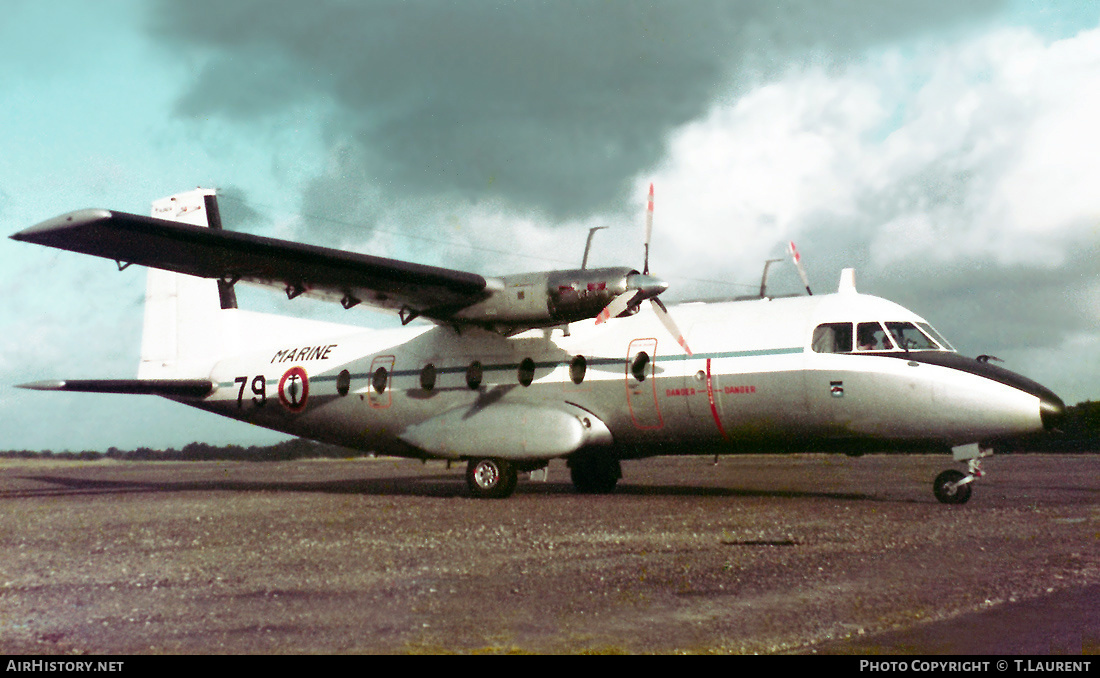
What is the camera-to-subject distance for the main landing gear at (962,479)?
41.7 ft

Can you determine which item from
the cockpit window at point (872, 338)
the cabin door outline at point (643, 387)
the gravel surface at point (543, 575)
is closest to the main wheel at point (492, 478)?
the gravel surface at point (543, 575)

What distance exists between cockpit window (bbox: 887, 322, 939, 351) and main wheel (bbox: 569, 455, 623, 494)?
19.1 ft

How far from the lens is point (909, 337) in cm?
1348

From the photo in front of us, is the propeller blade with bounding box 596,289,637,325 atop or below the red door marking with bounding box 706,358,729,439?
atop

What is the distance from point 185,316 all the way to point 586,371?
10951 millimetres

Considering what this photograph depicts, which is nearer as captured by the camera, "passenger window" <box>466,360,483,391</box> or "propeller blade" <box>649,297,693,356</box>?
"propeller blade" <box>649,297,693,356</box>

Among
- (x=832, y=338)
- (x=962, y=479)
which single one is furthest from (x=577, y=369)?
(x=962, y=479)

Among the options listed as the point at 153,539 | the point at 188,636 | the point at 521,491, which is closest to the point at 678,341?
the point at 521,491

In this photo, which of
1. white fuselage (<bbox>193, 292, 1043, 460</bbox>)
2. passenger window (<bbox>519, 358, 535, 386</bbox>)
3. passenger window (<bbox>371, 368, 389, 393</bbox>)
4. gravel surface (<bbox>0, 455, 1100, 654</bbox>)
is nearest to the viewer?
gravel surface (<bbox>0, 455, 1100, 654</bbox>)

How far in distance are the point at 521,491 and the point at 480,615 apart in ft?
41.0

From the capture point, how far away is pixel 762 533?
9.58 metres

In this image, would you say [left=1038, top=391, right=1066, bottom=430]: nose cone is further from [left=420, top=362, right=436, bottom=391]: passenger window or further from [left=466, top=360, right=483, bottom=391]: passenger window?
[left=420, top=362, right=436, bottom=391]: passenger window

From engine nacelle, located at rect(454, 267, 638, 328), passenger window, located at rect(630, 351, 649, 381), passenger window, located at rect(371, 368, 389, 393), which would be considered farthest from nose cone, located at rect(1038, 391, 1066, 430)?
passenger window, located at rect(371, 368, 389, 393)

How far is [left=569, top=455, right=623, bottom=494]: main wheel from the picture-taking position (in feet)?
55.7
